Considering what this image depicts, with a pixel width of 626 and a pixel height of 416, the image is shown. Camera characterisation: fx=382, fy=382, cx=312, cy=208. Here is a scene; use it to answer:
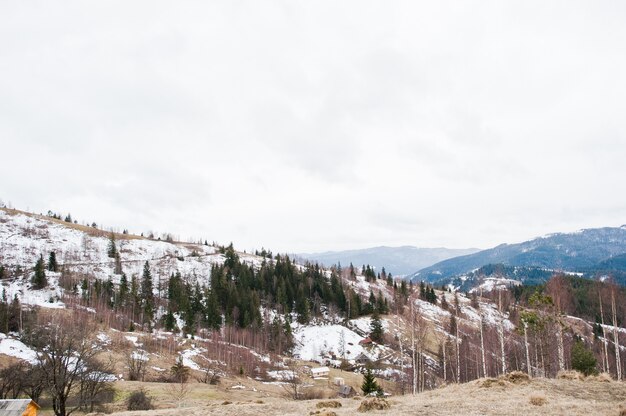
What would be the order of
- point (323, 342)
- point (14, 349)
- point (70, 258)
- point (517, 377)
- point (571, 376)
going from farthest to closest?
point (70, 258) < point (323, 342) < point (14, 349) < point (571, 376) < point (517, 377)

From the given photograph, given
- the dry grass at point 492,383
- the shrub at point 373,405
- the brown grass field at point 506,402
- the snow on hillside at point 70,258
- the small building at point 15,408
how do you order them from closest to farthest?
the brown grass field at point 506,402 → the shrub at point 373,405 → the dry grass at point 492,383 → the small building at point 15,408 → the snow on hillside at point 70,258

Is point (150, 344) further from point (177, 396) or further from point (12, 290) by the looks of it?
point (12, 290)

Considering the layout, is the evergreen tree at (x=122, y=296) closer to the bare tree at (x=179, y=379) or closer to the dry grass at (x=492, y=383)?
the bare tree at (x=179, y=379)

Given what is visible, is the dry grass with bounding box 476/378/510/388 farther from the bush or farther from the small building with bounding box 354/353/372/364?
the small building with bounding box 354/353/372/364

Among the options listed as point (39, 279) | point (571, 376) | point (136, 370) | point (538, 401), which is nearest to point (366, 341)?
point (136, 370)

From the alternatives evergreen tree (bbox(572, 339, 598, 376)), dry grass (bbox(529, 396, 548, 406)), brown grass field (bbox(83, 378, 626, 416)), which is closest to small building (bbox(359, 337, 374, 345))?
evergreen tree (bbox(572, 339, 598, 376))

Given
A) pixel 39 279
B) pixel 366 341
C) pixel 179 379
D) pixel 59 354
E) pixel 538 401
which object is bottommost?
pixel 366 341

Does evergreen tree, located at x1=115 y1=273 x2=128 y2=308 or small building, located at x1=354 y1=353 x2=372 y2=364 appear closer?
small building, located at x1=354 y1=353 x2=372 y2=364

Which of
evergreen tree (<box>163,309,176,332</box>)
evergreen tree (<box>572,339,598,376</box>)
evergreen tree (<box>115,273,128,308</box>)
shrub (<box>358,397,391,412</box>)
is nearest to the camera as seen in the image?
shrub (<box>358,397,391,412</box>)

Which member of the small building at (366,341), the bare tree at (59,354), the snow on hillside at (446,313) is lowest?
the small building at (366,341)

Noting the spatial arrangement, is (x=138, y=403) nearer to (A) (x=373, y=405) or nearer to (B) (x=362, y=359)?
(A) (x=373, y=405)

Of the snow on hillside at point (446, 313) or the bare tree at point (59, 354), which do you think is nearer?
the bare tree at point (59, 354)

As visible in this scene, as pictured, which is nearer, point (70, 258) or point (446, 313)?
point (446, 313)

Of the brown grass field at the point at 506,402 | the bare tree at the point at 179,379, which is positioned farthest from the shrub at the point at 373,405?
the bare tree at the point at 179,379
